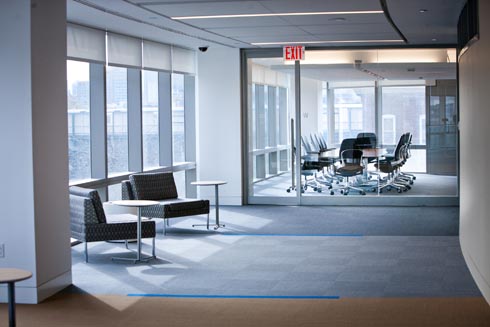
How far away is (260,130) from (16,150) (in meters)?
7.82

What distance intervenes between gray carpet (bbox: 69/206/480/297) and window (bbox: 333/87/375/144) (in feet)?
7.34

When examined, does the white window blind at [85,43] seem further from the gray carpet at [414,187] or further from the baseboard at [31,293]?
the gray carpet at [414,187]

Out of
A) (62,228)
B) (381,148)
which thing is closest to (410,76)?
(381,148)

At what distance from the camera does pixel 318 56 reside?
45.6 feet

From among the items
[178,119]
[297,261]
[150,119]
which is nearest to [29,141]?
[297,261]

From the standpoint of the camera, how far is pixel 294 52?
13688 mm

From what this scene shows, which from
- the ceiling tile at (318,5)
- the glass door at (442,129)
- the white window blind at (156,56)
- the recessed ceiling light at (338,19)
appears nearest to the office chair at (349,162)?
the glass door at (442,129)

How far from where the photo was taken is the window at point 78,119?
34.0 feet

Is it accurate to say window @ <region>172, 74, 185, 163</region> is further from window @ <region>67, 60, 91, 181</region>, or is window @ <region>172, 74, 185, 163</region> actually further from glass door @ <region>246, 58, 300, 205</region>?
window @ <region>67, 60, 91, 181</region>

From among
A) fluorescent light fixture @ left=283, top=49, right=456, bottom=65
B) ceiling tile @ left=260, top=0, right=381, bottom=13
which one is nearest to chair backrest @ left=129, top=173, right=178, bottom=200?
ceiling tile @ left=260, top=0, right=381, bottom=13

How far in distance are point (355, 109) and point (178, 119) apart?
3107 millimetres

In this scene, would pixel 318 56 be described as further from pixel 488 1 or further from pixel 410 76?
pixel 488 1

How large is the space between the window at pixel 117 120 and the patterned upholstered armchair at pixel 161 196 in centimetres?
63

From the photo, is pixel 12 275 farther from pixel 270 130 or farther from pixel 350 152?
pixel 350 152
